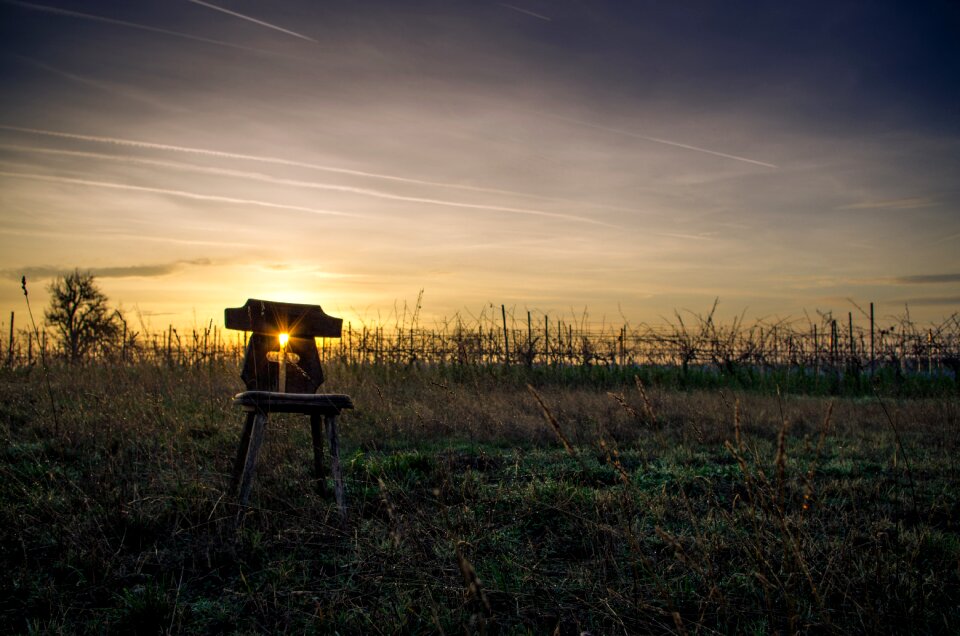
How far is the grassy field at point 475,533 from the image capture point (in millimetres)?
2328

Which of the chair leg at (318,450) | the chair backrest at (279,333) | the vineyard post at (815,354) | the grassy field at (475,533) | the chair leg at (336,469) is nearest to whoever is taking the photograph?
the grassy field at (475,533)

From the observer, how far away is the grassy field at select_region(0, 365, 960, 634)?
2.33 meters

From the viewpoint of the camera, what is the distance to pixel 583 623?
7.84ft

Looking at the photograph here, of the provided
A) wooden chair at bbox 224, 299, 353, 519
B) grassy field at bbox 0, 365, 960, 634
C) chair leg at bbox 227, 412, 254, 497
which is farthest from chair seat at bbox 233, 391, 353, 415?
grassy field at bbox 0, 365, 960, 634

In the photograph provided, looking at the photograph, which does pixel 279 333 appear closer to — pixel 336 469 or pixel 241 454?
pixel 241 454

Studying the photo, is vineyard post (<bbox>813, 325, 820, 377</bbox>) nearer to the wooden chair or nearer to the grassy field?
the grassy field

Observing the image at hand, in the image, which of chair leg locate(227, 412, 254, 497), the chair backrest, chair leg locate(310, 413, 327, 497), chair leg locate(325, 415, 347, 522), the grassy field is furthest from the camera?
chair leg locate(310, 413, 327, 497)

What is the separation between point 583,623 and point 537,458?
2507 millimetres

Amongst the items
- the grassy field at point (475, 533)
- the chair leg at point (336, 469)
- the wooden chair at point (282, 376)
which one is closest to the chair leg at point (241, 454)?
the wooden chair at point (282, 376)

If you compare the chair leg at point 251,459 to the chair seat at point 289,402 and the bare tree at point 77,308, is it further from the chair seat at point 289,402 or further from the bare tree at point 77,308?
the bare tree at point 77,308

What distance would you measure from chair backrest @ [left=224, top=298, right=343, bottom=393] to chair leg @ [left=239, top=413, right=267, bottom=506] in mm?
506

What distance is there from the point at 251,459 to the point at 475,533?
126 cm

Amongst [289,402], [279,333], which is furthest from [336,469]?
[279,333]

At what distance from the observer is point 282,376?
3998 millimetres
